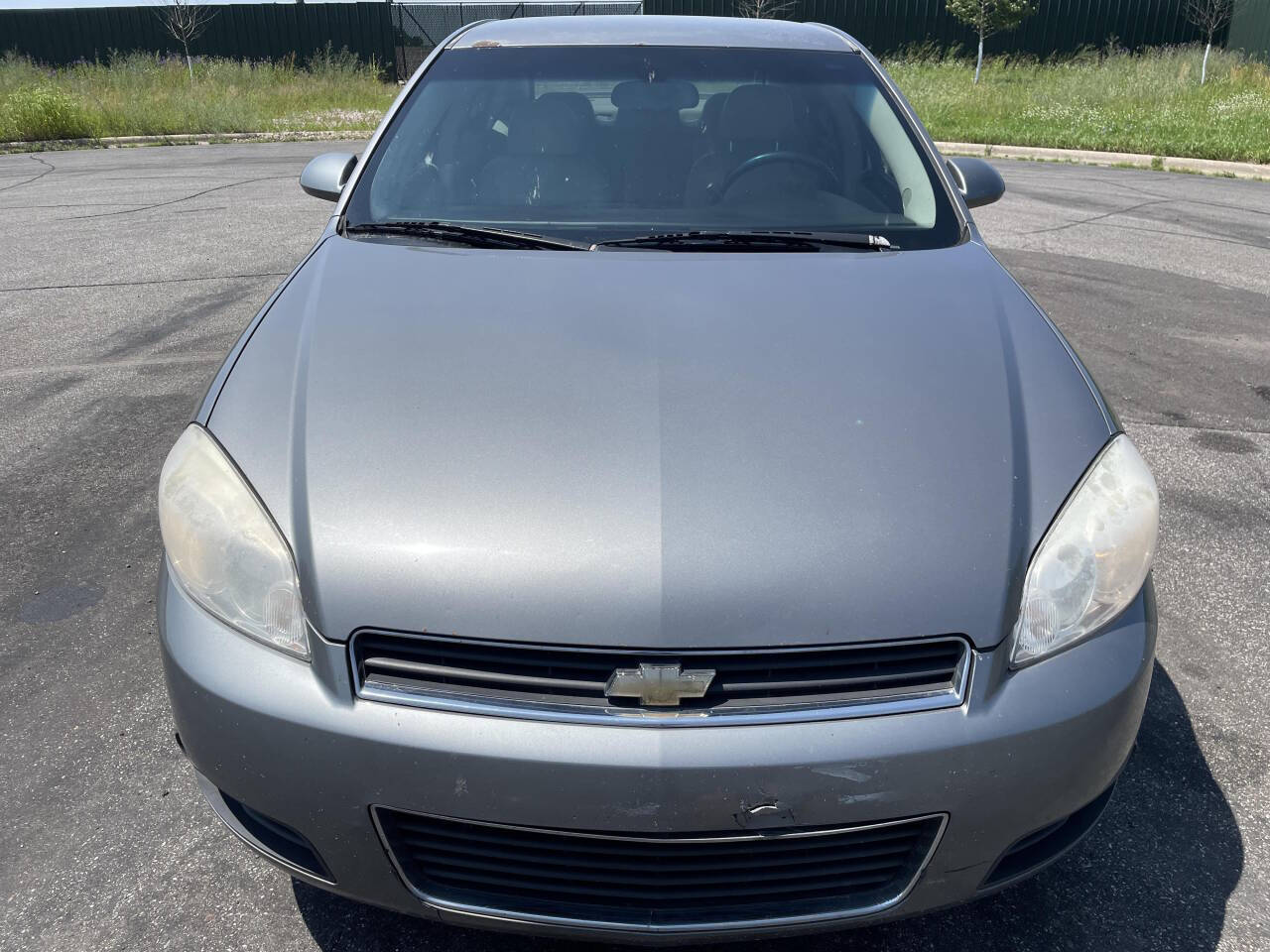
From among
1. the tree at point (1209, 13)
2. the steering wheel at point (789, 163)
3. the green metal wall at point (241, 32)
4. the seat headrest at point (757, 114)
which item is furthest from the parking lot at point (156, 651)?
the green metal wall at point (241, 32)

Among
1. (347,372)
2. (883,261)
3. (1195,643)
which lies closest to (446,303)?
(347,372)

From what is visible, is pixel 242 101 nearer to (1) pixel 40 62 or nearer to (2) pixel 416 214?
(1) pixel 40 62

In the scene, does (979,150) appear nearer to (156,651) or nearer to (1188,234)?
(1188,234)

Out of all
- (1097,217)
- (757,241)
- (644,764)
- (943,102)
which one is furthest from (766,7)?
(644,764)

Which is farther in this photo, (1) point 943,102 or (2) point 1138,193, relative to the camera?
(1) point 943,102

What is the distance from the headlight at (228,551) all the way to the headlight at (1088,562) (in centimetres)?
116

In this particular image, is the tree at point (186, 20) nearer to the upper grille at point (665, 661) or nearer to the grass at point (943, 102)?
the grass at point (943, 102)

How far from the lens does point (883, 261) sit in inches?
95.2

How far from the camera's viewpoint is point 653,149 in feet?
9.35

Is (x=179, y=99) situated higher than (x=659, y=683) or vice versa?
(x=659, y=683)

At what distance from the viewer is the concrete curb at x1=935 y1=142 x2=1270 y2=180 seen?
12.5 meters

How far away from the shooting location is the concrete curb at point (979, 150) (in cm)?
1274

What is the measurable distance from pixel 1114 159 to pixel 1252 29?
1577 cm

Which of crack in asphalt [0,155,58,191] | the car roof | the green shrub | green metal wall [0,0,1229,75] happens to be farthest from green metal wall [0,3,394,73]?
the car roof
